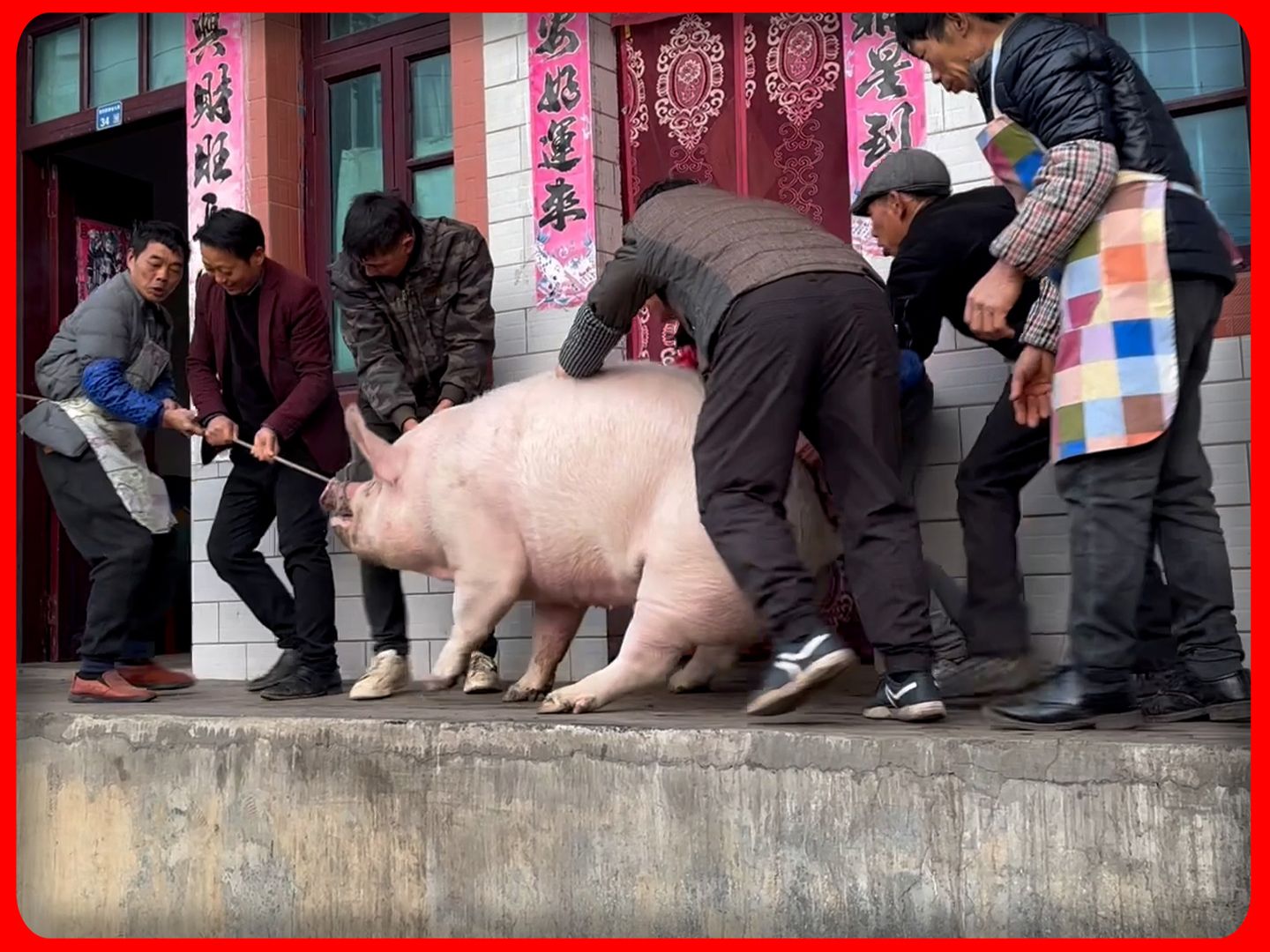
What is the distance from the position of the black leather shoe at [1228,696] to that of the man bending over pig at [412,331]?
2.39 meters

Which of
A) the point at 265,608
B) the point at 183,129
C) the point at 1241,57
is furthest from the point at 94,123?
the point at 1241,57

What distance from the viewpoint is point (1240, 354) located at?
4035 mm

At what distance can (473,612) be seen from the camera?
405 cm

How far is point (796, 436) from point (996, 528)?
865 mm

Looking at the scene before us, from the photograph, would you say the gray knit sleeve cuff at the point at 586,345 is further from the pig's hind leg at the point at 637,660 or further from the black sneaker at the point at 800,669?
the black sneaker at the point at 800,669

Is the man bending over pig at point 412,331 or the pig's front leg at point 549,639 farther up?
the man bending over pig at point 412,331

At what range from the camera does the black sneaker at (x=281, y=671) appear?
15.6 feet

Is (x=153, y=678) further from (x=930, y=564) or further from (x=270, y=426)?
(x=930, y=564)

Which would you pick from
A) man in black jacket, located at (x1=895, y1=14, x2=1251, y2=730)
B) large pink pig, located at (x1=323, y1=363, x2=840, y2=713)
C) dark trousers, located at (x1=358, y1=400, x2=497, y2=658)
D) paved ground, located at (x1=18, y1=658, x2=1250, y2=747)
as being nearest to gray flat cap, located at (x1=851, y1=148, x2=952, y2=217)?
large pink pig, located at (x1=323, y1=363, x2=840, y2=713)

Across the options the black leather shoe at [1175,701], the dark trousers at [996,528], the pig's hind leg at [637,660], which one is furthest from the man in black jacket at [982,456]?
the pig's hind leg at [637,660]

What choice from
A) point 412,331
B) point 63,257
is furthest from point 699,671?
point 63,257

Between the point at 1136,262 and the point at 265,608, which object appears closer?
the point at 1136,262

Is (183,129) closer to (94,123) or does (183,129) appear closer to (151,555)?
(94,123)

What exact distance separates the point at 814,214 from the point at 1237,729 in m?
2.82
